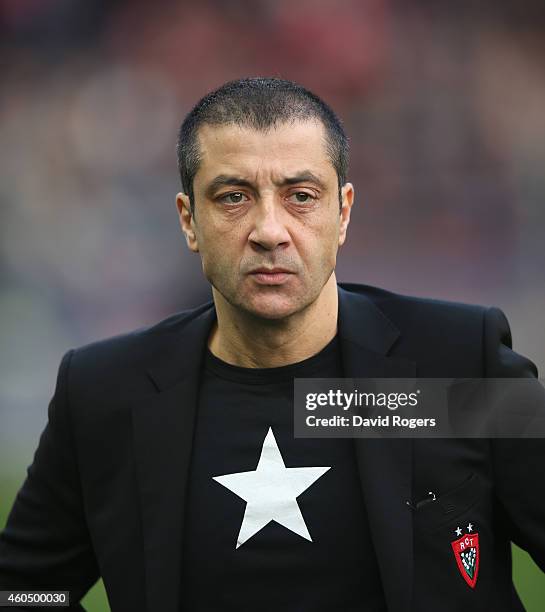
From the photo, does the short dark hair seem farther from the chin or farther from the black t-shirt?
the black t-shirt

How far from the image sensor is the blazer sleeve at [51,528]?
98.9 inches

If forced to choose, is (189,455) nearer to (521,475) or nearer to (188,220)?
(188,220)

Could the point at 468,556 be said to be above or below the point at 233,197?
below

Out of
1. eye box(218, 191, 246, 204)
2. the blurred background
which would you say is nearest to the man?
eye box(218, 191, 246, 204)

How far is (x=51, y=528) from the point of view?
99.2 inches

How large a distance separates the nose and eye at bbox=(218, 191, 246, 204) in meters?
0.06

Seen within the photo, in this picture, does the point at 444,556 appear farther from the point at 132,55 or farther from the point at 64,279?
the point at 132,55

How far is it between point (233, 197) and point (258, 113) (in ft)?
0.72

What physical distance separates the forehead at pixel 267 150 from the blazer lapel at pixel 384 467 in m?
0.40

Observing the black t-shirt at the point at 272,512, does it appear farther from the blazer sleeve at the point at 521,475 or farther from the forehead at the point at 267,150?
the forehead at the point at 267,150

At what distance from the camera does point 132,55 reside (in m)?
9.11

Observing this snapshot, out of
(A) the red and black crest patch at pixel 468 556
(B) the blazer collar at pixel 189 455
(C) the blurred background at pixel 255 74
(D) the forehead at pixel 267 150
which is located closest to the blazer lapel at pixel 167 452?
(B) the blazer collar at pixel 189 455

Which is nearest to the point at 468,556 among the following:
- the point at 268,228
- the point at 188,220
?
the point at 268,228

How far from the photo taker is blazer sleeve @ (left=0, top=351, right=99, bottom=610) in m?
2.51
